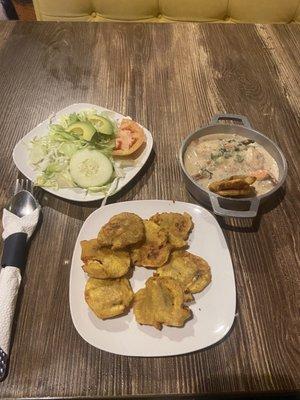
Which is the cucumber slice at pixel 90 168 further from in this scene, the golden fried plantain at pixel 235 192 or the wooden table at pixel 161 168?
the golden fried plantain at pixel 235 192

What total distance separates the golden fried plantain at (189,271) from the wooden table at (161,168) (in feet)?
0.46

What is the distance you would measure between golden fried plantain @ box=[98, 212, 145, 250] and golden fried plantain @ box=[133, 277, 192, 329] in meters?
0.14

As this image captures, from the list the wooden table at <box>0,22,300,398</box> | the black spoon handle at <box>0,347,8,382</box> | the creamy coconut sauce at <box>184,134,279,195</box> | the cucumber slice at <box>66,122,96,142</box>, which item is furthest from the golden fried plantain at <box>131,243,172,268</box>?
the cucumber slice at <box>66,122,96,142</box>

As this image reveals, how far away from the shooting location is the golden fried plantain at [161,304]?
1057 mm

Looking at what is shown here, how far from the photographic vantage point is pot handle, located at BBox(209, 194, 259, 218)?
1215mm

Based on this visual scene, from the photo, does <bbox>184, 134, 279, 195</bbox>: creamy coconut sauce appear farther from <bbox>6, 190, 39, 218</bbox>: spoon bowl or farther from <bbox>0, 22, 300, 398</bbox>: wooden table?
<bbox>6, 190, 39, 218</bbox>: spoon bowl

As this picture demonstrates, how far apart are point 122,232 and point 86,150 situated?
463mm

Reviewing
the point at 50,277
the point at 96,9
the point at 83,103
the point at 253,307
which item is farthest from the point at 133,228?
the point at 96,9

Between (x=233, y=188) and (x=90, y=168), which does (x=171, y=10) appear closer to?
(x=90, y=168)

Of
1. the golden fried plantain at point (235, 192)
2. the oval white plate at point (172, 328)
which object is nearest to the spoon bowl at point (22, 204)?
the oval white plate at point (172, 328)

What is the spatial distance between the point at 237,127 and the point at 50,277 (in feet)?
3.20

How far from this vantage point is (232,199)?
1.25m

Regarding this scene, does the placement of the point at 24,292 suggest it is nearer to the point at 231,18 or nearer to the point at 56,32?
the point at 56,32

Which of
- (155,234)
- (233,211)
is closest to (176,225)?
(155,234)
